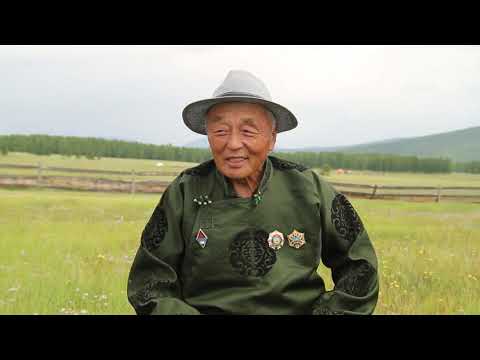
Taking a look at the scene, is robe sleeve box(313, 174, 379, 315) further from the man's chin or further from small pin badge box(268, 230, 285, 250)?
the man's chin

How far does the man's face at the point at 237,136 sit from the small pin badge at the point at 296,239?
256mm

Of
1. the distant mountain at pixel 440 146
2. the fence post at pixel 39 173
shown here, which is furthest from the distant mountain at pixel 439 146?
the fence post at pixel 39 173

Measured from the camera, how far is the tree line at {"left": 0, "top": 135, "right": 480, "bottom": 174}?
9.61 feet

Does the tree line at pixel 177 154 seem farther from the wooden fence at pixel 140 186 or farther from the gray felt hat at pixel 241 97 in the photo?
the gray felt hat at pixel 241 97

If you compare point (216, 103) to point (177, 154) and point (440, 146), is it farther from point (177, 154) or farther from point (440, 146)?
point (440, 146)

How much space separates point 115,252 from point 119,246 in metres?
0.06

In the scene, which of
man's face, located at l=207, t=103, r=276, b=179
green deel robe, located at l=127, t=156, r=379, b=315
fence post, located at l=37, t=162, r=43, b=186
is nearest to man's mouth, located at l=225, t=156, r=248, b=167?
man's face, located at l=207, t=103, r=276, b=179

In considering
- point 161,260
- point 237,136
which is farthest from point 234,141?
point 161,260

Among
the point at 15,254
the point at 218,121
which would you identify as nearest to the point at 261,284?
the point at 218,121

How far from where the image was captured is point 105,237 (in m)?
2.75

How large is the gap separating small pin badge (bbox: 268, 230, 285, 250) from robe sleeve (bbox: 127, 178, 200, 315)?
296 mm

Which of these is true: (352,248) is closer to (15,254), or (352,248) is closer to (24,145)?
(15,254)

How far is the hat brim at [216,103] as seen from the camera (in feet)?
5.32
